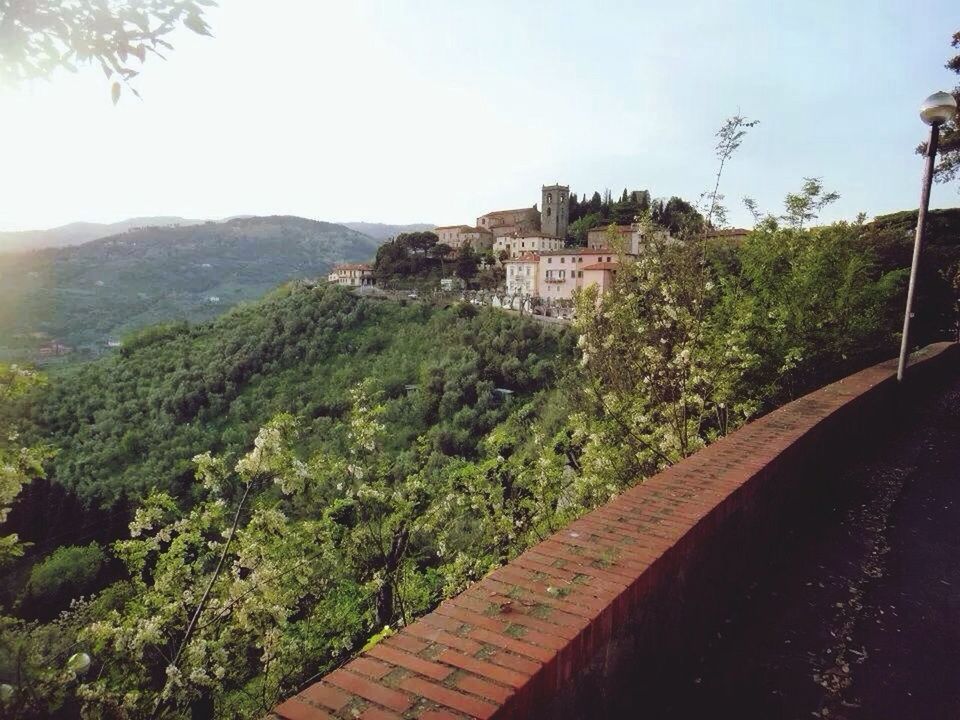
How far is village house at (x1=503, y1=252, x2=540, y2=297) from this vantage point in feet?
210

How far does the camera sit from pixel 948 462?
6.41 m

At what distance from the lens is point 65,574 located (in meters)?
24.6

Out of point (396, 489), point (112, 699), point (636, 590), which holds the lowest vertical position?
point (112, 699)

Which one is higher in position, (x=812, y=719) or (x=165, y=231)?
(x=165, y=231)

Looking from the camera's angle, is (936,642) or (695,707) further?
(936,642)

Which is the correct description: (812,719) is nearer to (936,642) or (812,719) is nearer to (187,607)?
(936,642)

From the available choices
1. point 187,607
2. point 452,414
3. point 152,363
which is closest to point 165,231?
point 152,363

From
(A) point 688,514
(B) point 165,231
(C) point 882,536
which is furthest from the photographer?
(B) point 165,231

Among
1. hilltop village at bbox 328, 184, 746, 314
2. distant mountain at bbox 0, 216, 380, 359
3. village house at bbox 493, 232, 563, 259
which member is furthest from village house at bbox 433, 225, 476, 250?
distant mountain at bbox 0, 216, 380, 359

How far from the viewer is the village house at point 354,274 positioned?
7788 centimetres

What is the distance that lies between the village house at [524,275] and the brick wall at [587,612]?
5924 cm

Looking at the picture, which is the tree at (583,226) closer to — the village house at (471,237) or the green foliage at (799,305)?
the village house at (471,237)

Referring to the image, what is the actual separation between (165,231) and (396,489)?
7914 inches

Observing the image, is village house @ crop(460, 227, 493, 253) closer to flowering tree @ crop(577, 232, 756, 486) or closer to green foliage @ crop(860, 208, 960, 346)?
green foliage @ crop(860, 208, 960, 346)
